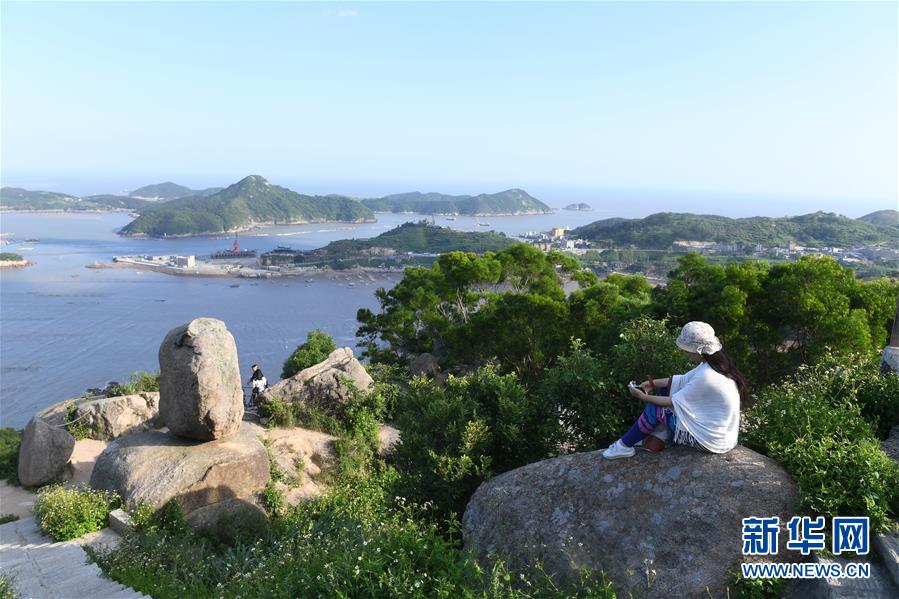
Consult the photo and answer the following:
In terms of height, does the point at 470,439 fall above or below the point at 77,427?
above

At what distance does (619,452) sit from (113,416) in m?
12.2

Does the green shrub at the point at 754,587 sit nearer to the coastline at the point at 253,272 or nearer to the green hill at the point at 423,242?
the coastline at the point at 253,272

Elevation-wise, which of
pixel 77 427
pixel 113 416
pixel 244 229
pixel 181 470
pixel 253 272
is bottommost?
pixel 253 272

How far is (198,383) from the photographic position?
31.0 ft

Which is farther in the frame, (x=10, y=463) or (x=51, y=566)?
(x=10, y=463)

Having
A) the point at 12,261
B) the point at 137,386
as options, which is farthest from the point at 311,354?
the point at 12,261

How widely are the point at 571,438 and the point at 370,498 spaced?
3.51m

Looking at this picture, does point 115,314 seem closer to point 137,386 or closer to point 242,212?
point 137,386

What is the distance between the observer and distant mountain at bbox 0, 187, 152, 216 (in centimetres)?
17112

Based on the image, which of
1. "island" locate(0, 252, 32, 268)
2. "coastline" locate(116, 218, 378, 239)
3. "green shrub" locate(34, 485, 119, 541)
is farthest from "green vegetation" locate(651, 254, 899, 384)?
"coastline" locate(116, 218, 378, 239)

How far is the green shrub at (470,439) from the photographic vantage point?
603 centimetres

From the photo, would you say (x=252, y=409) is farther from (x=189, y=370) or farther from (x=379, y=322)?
(x=379, y=322)

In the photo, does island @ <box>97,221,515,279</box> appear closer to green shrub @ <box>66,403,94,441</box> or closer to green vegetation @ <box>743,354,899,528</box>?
green shrub @ <box>66,403,94,441</box>

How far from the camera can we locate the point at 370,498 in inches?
325
